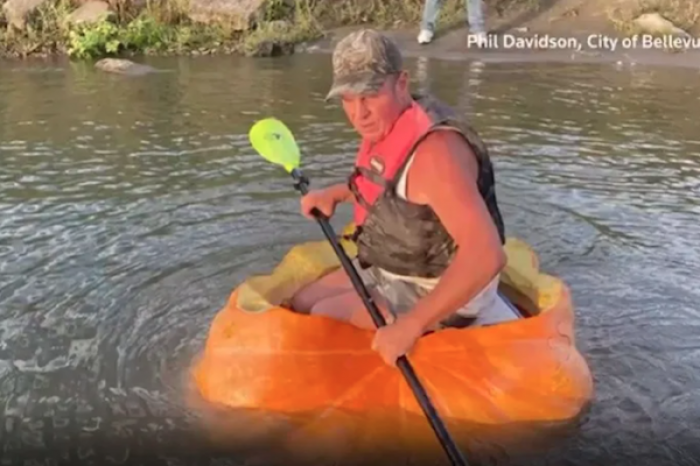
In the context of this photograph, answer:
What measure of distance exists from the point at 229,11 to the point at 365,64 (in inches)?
352

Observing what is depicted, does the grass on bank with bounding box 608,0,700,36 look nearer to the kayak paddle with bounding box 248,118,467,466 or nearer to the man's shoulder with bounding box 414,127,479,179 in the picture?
the kayak paddle with bounding box 248,118,467,466

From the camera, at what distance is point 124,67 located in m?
9.91

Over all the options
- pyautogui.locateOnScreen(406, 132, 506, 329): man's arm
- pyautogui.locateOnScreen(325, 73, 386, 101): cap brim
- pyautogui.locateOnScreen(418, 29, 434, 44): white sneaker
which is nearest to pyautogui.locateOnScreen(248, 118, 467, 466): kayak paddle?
pyautogui.locateOnScreen(406, 132, 506, 329): man's arm

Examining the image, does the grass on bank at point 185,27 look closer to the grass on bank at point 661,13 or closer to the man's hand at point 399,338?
the grass on bank at point 661,13

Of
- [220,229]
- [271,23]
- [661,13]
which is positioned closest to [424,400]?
[220,229]

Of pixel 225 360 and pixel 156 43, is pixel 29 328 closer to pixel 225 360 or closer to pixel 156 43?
pixel 225 360

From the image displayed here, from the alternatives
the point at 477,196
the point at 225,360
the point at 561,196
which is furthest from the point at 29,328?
the point at 561,196

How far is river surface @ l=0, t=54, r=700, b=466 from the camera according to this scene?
11.4 feet

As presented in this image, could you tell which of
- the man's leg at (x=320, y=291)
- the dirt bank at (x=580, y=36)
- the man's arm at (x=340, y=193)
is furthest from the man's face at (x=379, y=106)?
the dirt bank at (x=580, y=36)

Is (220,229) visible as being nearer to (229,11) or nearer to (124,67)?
(124,67)

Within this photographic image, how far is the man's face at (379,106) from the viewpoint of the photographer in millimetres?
2951

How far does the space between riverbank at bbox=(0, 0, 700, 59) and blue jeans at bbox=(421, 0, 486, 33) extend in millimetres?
225

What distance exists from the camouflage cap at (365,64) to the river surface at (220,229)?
1.35 meters

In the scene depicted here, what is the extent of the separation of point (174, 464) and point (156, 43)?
8626 mm
